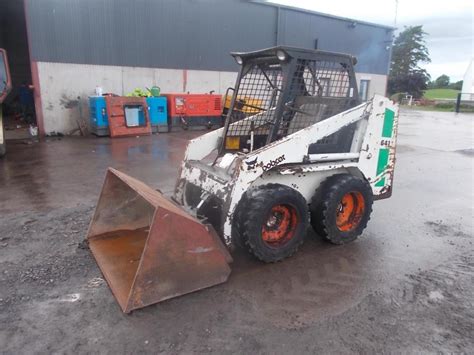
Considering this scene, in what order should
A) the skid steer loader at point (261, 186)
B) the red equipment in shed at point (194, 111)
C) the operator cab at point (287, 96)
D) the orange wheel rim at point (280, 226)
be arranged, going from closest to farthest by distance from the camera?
the skid steer loader at point (261, 186) → the orange wheel rim at point (280, 226) → the operator cab at point (287, 96) → the red equipment in shed at point (194, 111)

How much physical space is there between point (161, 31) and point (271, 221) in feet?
39.9

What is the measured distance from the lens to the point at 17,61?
18.6 meters

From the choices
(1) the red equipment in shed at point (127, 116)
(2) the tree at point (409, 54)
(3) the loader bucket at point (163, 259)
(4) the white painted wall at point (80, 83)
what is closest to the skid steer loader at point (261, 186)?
(3) the loader bucket at point (163, 259)

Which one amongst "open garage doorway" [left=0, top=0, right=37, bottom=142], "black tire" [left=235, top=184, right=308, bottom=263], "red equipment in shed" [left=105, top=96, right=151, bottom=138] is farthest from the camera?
"open garage doorway" [left=0, top=0, right=37, bottom=142]

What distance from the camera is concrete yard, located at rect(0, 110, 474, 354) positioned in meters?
2.64

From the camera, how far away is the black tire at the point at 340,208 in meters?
3.99

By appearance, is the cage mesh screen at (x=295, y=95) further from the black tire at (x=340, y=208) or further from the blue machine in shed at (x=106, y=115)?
the blue machine in shed at (x=106, y=115)

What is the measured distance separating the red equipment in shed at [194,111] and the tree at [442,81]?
70.6m

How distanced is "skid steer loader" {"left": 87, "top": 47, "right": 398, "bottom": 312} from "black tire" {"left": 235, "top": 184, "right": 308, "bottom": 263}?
0.03 feet

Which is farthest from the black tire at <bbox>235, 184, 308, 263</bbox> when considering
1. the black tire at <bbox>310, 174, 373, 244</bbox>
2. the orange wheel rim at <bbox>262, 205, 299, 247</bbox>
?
the black tire at <bbox>310, 174, 373, 244</bbox>

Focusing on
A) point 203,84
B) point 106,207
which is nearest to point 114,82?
point 203,84

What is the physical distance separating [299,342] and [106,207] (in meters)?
2.50

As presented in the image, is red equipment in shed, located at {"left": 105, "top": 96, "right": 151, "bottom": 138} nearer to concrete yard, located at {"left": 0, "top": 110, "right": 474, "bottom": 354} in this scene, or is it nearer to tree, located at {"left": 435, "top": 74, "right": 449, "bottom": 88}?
concrete yard, located at {"left": 0, "top": 110, "right": 474, "bottom": 354}

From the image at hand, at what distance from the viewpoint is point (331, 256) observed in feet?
13.1
